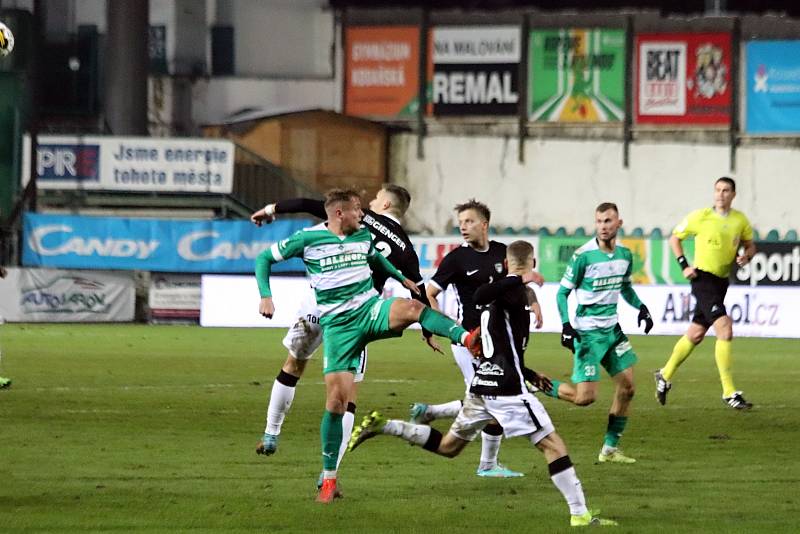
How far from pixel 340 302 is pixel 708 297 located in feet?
23.8

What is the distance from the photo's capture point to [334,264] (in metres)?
10.4

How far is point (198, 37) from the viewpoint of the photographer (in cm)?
4522

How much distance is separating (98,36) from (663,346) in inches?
925

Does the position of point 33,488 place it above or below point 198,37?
below

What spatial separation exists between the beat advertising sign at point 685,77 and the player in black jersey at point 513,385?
1366 inches

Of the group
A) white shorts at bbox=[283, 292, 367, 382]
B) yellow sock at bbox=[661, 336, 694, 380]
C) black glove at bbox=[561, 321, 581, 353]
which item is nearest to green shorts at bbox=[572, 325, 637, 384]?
black glove at bbox=[561, 321, 581, 353]

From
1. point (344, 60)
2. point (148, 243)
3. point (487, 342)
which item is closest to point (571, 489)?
point (487, 342)

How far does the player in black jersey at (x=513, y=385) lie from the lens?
877cm

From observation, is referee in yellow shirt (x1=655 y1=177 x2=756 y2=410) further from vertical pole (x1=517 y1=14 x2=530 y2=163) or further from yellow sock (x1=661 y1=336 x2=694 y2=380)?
vertical pole (x1=517 y1=14 x2=530 y2=163)

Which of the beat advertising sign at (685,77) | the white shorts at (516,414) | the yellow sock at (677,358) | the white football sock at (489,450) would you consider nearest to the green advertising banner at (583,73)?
the beat advertising sign at (685,77)

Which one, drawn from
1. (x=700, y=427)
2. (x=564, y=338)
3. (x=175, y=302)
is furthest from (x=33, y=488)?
(x=175, y=302)

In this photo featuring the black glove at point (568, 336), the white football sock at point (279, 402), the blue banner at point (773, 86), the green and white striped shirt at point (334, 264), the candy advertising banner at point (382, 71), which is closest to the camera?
the green and white striped shirt at point (334, 264)

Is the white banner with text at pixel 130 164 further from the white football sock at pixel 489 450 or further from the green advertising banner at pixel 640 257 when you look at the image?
the white football sock at pixel 489 450

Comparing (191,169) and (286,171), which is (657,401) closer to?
(191,169)
